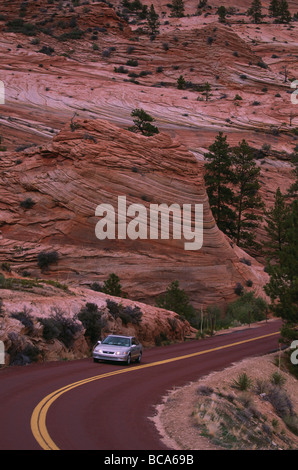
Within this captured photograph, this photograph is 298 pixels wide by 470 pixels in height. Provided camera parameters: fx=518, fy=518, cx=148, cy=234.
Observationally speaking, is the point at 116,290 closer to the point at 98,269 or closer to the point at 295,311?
the point at 98,269

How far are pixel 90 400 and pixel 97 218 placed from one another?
29.5 m

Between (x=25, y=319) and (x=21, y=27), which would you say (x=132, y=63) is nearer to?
(x=21, y=27)

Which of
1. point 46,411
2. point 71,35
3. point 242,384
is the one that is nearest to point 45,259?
point 242,384

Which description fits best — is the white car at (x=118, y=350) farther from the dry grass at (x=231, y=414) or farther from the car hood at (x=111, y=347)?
the dry grass at (x=231, y=414)

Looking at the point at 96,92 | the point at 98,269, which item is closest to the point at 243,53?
the point at 96,92

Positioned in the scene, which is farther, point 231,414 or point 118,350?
point 118,350

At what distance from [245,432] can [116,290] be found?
2410 centimetres

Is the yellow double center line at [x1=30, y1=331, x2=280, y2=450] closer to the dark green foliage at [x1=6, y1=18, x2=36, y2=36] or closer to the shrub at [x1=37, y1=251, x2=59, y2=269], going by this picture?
the shrub at [x1=37, y1=251, x2=59, y2=269]

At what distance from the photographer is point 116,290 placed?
35.5 metres

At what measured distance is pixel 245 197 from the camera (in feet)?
196

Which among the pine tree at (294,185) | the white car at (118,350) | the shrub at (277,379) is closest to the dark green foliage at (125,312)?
the white car at (118,350)

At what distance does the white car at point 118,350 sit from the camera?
20.2m

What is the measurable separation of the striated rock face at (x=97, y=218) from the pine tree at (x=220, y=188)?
9.38m

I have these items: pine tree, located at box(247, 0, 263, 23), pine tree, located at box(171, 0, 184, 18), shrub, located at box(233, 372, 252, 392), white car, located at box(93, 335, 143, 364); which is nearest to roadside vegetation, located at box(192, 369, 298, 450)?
shrub, located at box(233, 372, 252, 392)
